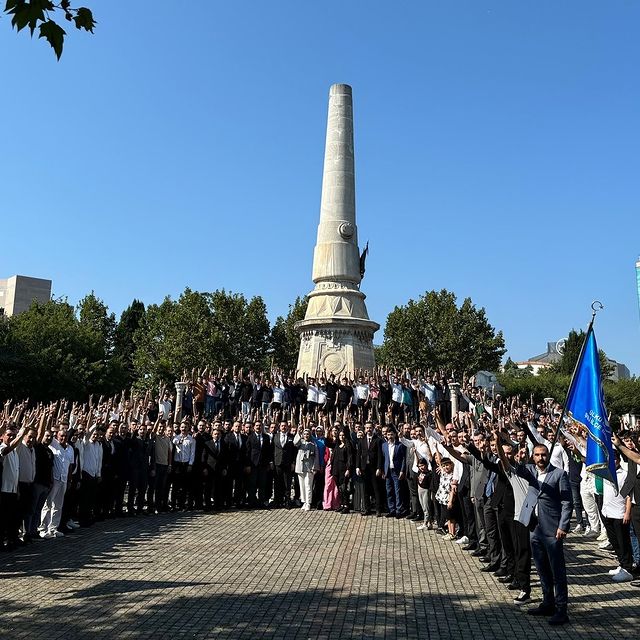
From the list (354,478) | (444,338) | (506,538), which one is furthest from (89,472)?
(444,338)

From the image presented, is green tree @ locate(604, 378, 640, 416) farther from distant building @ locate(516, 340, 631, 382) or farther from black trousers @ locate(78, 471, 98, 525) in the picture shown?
black trousers @ locate(78, 471, 98, 525)

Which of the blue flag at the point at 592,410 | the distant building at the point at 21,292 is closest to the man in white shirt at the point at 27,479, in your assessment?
the blue flag at the point at 592,410

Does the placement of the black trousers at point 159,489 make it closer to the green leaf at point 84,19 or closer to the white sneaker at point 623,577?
the white sneaker at point 623,577

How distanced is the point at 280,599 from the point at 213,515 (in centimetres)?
668

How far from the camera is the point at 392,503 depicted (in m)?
13.0

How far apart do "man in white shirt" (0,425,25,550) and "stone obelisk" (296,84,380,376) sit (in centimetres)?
1628

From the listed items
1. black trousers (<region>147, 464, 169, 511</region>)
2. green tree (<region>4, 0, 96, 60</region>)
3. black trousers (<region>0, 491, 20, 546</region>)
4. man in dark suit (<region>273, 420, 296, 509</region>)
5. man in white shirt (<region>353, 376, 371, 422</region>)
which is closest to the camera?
green tree (<region>4, 0, 96, 60</region>)

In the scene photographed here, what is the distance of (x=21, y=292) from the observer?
73125 mm

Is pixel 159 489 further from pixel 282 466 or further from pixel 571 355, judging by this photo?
pixel 571 355

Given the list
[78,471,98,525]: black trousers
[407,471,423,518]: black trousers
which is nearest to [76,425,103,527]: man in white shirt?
[78,471,98,525]: black trousers

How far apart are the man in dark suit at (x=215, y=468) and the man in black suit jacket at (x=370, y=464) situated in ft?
9.31

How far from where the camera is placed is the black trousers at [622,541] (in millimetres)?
7824

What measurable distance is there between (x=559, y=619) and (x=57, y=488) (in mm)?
7764

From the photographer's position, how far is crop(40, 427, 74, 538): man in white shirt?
10.3 m
